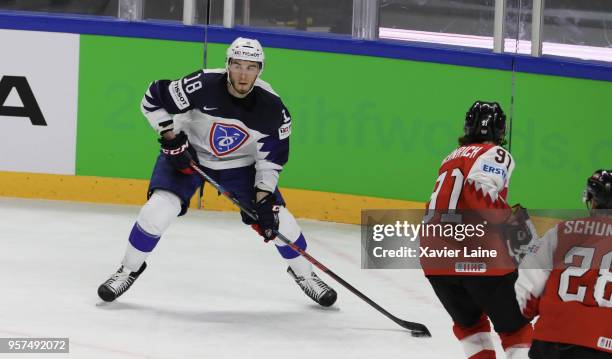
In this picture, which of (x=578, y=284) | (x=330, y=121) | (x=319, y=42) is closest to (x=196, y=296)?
(x=330, y=121)

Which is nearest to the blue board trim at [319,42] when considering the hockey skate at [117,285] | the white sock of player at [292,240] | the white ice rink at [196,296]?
the white ice rink at [196,296]

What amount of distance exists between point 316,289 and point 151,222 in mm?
768

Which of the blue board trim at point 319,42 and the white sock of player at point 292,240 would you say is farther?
the blue board trim at point 319,42

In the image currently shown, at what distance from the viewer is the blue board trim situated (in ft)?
21.8

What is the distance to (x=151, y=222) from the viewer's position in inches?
203

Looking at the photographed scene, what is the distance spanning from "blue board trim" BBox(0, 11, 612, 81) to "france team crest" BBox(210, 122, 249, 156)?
1.96 m

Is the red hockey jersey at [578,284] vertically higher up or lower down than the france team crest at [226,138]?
lower down

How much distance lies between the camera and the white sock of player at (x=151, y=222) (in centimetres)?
517

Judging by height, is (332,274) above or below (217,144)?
below

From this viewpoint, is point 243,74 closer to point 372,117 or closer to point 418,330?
point 418,330

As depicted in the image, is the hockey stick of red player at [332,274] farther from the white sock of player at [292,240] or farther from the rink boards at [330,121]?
the rink boards at [330,121]

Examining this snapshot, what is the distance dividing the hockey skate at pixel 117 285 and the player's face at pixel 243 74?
0.83m

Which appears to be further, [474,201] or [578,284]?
[474,201]

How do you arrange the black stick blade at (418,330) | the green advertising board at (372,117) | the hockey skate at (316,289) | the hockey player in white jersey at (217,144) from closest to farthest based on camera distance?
the black stick blade at (418,330)
the hockey player in white jersey at (217,144)
the hockey skate at (316,289)
the green advertising board at (372,117)
